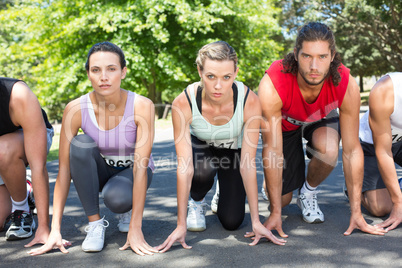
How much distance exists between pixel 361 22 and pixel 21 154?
2346cm

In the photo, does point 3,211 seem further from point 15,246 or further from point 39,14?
point 39,14

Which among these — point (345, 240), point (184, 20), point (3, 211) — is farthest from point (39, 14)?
point (345, 240)

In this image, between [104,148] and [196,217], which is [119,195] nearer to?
[104,148]

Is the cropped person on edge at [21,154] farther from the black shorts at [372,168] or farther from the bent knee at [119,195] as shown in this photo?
the black shorts at [372,168]

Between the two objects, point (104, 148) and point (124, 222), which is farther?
point (124, 222)

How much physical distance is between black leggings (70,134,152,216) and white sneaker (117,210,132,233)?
0.31 m

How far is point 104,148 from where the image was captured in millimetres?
3344

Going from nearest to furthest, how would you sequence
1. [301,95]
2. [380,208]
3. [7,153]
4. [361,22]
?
1. [7,153]
2. [301,95]
3. [380,208]
4. [361,22]

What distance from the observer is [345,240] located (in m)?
3.23

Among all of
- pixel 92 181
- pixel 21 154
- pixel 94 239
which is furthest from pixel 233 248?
pixel 21 154

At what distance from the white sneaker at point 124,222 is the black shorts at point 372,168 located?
89.9 inches

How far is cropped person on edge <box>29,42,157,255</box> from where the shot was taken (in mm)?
3119

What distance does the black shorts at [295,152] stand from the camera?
156 inches

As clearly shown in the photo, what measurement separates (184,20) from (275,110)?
11.9 m
